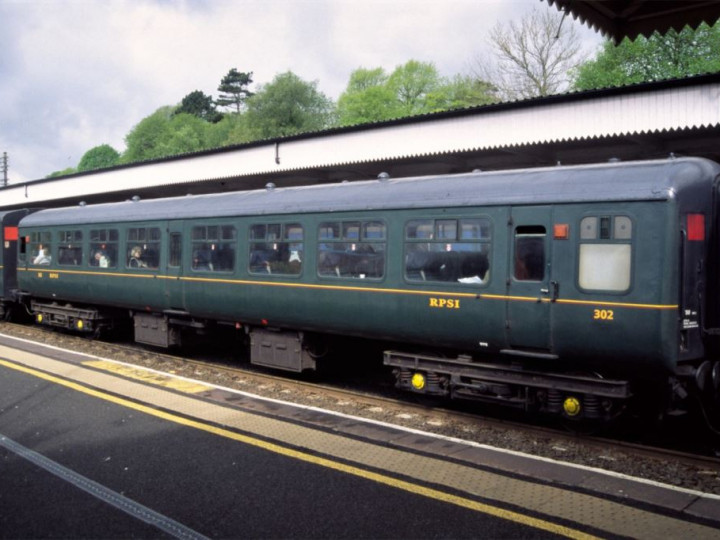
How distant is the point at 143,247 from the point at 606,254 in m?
9.41

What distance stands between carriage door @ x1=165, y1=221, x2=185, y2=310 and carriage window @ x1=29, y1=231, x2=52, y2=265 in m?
5.40

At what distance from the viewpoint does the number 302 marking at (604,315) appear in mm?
6910

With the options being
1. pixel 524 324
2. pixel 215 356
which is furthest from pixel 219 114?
pixel 524 324

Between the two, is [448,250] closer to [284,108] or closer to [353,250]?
[353,250]

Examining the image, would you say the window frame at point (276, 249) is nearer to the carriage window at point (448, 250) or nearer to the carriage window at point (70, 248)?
the carriage window at point (448, 250)

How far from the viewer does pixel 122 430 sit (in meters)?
7.39

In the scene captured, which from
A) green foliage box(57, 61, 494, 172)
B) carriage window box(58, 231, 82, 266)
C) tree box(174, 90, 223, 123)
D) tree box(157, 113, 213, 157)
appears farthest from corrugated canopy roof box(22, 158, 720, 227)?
tree box(174, 90, 223, 123)

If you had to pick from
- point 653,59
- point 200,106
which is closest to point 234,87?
point 200,106

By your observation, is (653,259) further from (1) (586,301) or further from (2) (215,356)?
(2) (215,356)

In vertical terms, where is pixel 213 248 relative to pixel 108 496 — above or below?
above

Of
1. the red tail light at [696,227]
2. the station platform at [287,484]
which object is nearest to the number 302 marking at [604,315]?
the red tail light at [696,227]

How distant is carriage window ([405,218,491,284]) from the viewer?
7.96m

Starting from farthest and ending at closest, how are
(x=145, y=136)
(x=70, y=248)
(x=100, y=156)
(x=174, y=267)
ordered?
(x=100, y=156), (x=145, y=136), (x=70, y=248), (x=174, y=267)

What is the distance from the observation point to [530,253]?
24.8 feet
